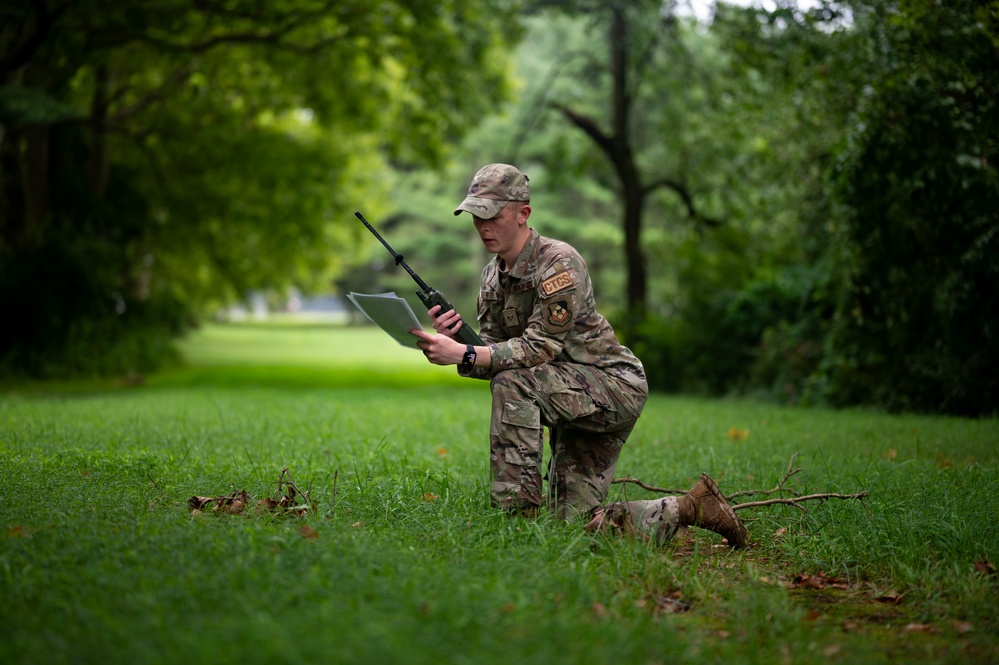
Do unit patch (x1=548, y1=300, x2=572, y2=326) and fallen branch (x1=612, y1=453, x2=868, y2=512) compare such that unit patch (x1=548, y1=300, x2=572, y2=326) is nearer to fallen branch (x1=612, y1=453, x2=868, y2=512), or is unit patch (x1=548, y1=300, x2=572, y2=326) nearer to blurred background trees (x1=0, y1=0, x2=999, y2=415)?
fallen branch (x1=612, y1=453, x2=868, y2=512)

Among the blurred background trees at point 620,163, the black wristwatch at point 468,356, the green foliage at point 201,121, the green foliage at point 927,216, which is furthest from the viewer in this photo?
the green foliage at point 201,121

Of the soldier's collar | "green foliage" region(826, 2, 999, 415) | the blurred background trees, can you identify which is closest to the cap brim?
the soldier's collar

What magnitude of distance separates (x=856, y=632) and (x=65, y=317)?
612 inches

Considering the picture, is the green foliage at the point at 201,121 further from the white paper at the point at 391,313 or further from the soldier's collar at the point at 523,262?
the soldier's collar at the point at 523,262

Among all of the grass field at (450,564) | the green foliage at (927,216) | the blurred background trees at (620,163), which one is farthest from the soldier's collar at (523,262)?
the green foliage at (927,216)

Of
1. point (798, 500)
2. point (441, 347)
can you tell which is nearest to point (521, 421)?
point (441, 347)

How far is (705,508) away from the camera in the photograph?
464 centimetres

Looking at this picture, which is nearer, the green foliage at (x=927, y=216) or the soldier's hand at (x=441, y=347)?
the soldier's hand at (x=441, y=347)

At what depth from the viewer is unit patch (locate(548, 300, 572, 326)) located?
477cm

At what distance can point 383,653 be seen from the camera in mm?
2818

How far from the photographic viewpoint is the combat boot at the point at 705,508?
4637 millimetres

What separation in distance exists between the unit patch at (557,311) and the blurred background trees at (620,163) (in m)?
→ 4.65

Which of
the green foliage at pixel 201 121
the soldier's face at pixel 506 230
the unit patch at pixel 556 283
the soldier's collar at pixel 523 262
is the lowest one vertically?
the unit patch at pixel 556 283

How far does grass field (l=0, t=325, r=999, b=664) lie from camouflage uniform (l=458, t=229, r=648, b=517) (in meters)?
0.35
